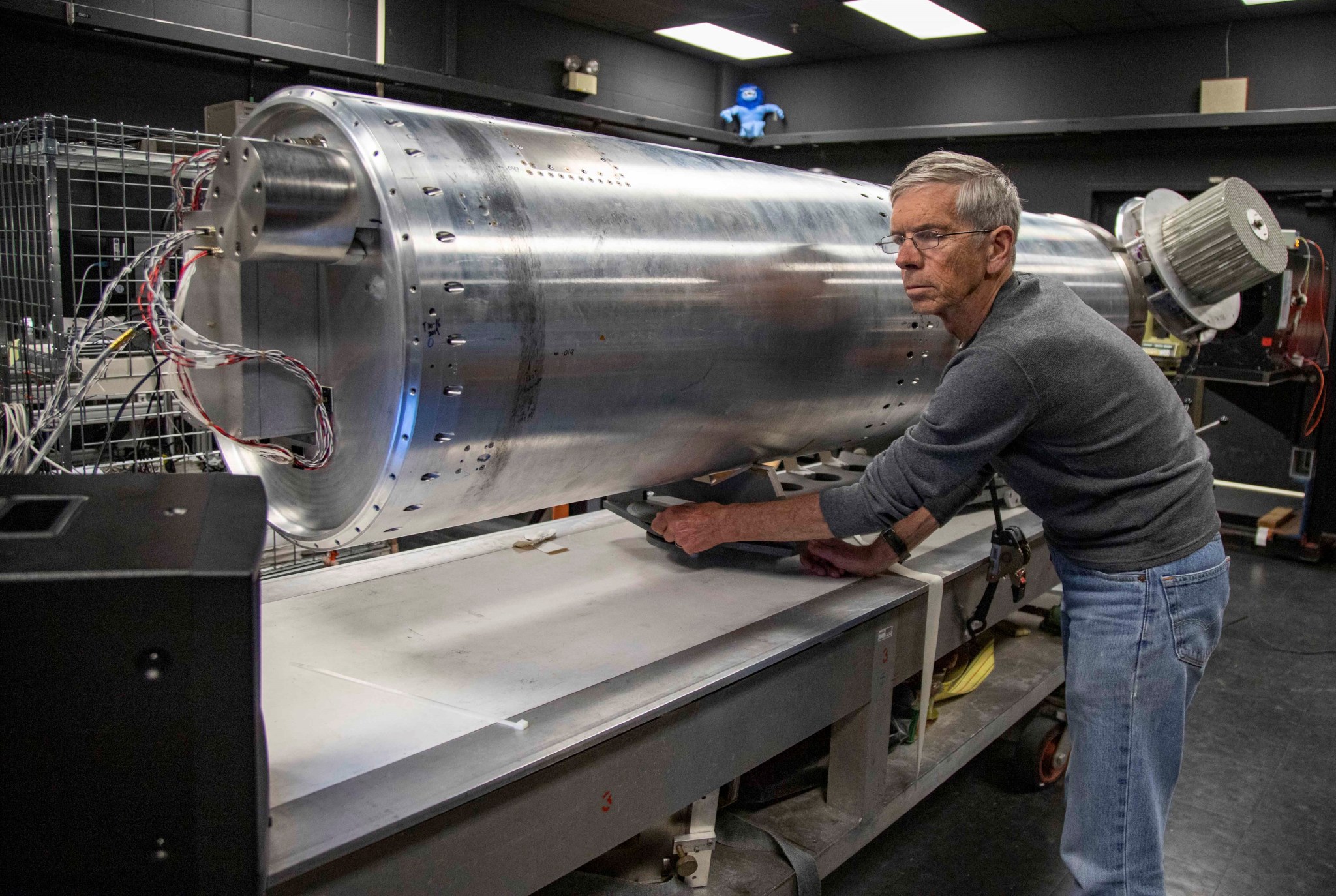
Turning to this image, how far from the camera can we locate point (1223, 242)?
2.46m

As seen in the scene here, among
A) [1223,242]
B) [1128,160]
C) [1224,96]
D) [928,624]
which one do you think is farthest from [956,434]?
[1128,160]

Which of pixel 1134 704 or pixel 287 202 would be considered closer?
pixel 287 202

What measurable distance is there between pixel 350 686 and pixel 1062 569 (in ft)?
3.67

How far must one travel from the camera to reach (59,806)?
0.71 meters

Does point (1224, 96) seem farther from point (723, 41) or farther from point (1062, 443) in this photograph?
point (1062, 443)

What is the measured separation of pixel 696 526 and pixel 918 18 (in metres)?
5.55

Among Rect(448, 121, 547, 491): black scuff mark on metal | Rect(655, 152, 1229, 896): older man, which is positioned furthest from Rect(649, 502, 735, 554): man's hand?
Rect(448, 121, 547, 491): black scuff mark on metal

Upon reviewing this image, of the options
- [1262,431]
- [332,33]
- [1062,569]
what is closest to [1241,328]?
[1262,431]

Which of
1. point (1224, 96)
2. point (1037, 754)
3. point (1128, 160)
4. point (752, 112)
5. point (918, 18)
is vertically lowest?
point (1037, 754)

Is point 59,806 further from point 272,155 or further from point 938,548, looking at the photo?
point 938,548

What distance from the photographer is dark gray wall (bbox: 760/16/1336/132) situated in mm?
5328

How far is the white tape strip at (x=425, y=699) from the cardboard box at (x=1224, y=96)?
569 cm

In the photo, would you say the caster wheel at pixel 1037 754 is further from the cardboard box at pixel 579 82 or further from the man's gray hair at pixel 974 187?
the cardboard box at pixel 579 82

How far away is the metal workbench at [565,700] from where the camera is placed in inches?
40.1
